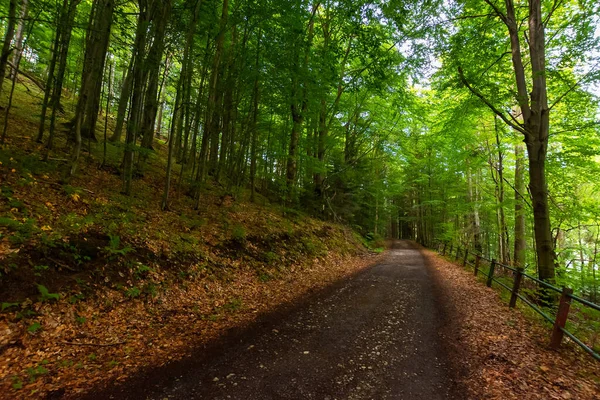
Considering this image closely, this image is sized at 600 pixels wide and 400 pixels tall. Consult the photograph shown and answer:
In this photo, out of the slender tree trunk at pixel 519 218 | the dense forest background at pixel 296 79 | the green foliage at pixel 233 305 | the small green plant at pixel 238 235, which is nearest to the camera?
the green foliage at pixel 233 305

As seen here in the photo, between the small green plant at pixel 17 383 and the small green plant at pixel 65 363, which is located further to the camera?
the small green plant at pixel 65 363

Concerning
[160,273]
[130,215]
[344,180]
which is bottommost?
→ [160,273]

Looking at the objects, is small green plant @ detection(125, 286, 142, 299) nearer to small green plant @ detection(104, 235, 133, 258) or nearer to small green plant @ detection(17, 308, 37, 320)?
small green plant @ detection(104, 235, 133, 258)

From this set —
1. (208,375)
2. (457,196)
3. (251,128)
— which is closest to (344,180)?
(251,128)

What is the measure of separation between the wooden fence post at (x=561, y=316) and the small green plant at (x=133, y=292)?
7051 mm

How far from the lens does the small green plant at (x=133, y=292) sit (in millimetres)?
4808

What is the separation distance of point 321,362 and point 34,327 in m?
3.75

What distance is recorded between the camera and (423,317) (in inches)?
226

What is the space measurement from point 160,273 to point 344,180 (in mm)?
13457

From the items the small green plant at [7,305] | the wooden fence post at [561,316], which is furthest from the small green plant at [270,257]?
the wooden fence post at [561,316]

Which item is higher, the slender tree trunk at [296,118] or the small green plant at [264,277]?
the slender tree trunk at [296,118]

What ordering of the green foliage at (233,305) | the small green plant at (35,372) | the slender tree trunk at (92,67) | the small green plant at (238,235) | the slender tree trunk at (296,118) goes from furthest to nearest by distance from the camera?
the slender tree trunk at (296,118), the small green plant at (238,235), the slender tree trunk at (92,67), the green foliage at (233,305), the small green plant at (35,372)

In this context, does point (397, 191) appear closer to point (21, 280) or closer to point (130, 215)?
point (130, 215)

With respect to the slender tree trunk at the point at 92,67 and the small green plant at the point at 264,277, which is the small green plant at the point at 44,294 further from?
the small green plant at the point at 264,277
